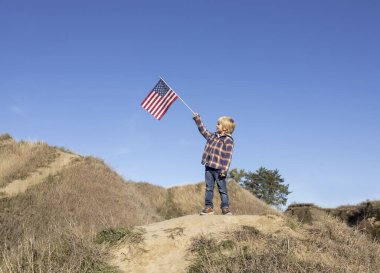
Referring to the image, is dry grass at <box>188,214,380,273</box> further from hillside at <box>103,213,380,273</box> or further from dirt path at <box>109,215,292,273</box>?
dirt path at <box>109,215,292,273</box>

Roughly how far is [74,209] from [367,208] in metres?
19.6

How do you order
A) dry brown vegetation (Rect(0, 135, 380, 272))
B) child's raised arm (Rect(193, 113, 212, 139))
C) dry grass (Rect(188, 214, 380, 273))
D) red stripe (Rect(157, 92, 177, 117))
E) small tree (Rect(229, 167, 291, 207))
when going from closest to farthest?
dry grass (Rect(188, 214, 380, 273))
dry brown vegetation (Rect(0, 135, 380, 272))
child's raised arm (Rect(193, 113, 212, 139))
red stripe (Rect(157, 92, 177, 117))
small tree (Rect(229, 167, 291, 207))

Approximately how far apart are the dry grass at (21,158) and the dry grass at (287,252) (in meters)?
15.7

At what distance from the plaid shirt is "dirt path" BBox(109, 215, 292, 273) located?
134 centimetres

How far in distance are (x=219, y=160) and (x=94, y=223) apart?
7532 mm

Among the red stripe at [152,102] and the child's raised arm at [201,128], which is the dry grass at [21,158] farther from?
the child's raised arm at [201,128]

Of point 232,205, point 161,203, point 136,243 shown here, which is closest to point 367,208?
point 232,205

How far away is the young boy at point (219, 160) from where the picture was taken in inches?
379

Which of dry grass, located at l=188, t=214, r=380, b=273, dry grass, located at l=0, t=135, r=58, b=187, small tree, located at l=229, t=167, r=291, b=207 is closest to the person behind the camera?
dry grass, located at l=188, t=214, r=380, b=273

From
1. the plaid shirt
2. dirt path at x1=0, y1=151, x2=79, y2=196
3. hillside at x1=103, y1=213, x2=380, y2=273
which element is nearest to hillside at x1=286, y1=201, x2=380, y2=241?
dirt path at x1=0, y1=151, x2=79, y2=196

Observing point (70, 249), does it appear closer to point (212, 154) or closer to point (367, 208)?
point (212, 154)

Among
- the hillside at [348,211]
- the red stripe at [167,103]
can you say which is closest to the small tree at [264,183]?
the hillside at [348,211]

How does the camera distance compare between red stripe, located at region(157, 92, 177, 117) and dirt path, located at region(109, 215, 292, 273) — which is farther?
red stripe, located at region(157, 92, 177, 117)

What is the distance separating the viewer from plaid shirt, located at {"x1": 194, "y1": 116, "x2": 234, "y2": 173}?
963 centimetres
